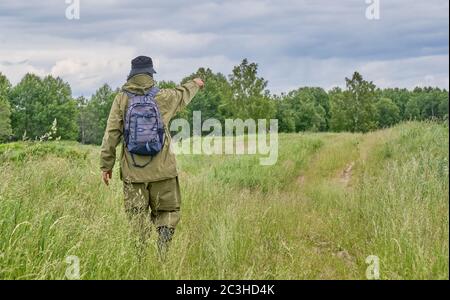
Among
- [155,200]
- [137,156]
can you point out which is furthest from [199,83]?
[155,200]

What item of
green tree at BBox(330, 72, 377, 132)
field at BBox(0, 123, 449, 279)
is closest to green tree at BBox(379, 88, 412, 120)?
green tree at BBox(330, 72, 377, 132)

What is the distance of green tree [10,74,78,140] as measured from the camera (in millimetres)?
60438

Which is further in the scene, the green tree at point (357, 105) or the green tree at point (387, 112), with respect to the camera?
the green tree at point (387, 112)

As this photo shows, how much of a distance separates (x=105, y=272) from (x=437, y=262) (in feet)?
9.35

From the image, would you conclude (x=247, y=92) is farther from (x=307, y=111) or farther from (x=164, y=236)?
(x=164, y=236)

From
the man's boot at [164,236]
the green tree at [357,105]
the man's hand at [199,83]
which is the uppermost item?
the green tree at [357,105]

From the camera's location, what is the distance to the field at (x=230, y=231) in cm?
436

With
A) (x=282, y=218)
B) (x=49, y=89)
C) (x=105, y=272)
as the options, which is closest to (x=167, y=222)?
(x=105, y=272)

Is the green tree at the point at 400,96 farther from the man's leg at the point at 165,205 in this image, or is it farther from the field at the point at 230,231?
the man's leg at the point at 165,205

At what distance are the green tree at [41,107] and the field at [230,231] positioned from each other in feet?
177

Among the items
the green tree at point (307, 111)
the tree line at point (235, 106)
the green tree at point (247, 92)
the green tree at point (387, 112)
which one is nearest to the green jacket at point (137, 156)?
the tree line at point (235, 106)

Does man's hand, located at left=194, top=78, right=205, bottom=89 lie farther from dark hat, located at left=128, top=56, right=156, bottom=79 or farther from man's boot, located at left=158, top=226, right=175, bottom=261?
man's boot, located at left=158, top=226, right=175, bottom=261

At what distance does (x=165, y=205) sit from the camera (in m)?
5.52
